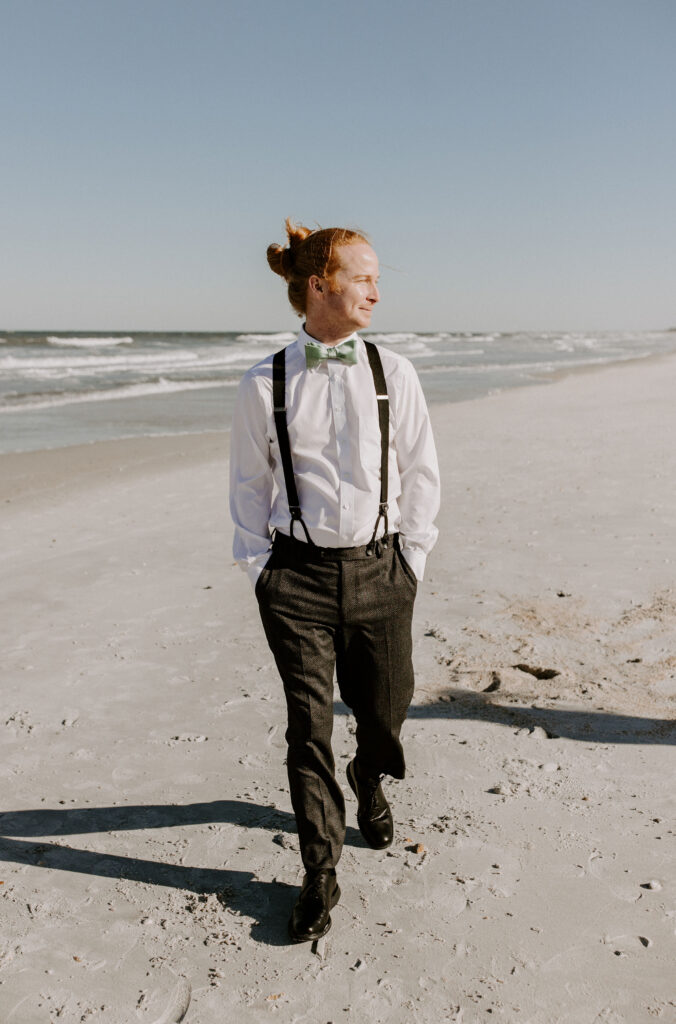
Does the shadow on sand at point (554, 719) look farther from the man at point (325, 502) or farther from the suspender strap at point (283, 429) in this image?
the suspender strap at point (283, 429)

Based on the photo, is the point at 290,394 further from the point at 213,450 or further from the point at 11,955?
the point at 213,450

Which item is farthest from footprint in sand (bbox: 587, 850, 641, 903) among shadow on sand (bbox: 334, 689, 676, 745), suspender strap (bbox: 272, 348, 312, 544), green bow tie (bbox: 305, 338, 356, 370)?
green bow tie (bbox: 305, 338, 356, 370)

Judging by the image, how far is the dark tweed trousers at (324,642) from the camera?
2578 millimetres

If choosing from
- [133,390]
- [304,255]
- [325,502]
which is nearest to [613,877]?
[325,502]

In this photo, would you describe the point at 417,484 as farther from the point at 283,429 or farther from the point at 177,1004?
the point at 177,1004

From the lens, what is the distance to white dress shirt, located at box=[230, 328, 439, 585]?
→ 99.7 inches

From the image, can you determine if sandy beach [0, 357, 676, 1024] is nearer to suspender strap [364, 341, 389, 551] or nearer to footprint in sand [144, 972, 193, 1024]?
footprint in sand [144, 972, 193, 1024]

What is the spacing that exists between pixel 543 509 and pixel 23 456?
744 centimetres

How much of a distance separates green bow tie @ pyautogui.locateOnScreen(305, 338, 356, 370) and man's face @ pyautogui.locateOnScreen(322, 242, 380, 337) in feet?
0.25

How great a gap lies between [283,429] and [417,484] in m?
0.49

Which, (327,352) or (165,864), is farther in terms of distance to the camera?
(165,864)

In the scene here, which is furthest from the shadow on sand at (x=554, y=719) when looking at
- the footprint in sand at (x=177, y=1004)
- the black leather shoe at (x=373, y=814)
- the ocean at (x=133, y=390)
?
the ocean at (x=133, y=390)

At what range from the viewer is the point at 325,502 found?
8.32ft

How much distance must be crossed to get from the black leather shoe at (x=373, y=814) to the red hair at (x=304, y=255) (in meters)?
1.61
